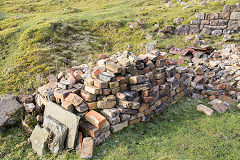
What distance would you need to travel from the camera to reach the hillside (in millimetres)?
8898

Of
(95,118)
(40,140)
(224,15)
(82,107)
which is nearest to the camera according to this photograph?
(40,140)

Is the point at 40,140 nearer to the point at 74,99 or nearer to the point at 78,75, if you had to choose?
the point at 74,99

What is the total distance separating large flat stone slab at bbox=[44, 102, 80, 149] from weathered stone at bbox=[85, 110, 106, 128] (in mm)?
336

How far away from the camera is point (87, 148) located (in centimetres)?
372

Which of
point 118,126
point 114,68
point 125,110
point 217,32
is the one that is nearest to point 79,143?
point 118,126

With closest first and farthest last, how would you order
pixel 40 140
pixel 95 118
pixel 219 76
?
1. pixel 40 140
2. pixel 95 118
3. pixel 219 76

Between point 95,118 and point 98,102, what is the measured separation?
415 millimetres

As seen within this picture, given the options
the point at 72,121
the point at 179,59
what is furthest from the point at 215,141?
the point at 179,59

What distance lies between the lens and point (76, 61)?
32.0 feet

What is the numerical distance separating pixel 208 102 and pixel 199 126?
53.6 inches

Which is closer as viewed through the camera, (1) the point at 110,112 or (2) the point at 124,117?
(1) the point at 110,112

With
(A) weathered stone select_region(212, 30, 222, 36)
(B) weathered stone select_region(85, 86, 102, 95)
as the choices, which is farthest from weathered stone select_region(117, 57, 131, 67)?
(A) weathered stone select_region(212, 30, 222, 36)

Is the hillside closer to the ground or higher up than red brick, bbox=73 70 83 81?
closer to the ground

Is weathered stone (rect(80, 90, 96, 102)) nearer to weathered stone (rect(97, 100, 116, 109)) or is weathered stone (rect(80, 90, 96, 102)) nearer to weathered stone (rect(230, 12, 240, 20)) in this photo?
weathered stone (rect(97, 100, 116, 109))
